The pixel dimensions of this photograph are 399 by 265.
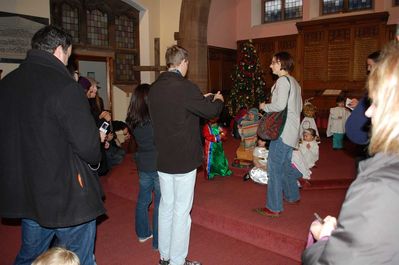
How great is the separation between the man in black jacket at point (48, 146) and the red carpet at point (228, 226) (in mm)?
1369

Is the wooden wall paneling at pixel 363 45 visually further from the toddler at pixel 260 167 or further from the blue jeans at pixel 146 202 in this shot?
the blue jeans at pixel 146 202

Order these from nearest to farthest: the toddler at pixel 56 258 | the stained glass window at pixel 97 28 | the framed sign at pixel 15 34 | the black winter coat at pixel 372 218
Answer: the black winter coat at pixel 372 218 < the toddler at pixel 56 258 < the framed sign at pixel 15 34 < the stained glass window at pixel 97 28

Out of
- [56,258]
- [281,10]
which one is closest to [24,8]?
[56,258]

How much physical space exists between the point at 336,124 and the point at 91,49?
5788 millimetres

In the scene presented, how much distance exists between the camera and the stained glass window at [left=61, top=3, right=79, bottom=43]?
745cm

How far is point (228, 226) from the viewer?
3578 millimetres

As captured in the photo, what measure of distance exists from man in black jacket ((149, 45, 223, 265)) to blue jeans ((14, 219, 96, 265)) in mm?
712

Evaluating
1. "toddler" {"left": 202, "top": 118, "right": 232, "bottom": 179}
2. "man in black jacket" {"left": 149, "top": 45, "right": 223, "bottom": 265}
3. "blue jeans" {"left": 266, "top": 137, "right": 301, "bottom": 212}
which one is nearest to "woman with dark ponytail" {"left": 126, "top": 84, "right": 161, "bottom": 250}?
"man in black jacket" {"left": 149, "top": 45, "right": 223, "bottom": 265}

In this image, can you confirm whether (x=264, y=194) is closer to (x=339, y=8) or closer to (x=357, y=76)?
(x=357, y=76)

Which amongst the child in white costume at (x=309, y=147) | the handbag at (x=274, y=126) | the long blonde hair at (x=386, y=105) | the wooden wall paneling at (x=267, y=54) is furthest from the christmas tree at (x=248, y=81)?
the long blonde hair at (x=386, y=105)

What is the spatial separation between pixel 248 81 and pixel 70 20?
15.2 ft

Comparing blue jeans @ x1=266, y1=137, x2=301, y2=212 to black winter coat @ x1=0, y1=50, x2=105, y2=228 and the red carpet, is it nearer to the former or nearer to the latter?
the red carpet

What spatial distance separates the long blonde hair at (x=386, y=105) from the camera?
3.17 feet

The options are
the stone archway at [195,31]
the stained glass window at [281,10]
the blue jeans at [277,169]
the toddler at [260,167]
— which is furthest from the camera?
the stained glass window at [281,10]
